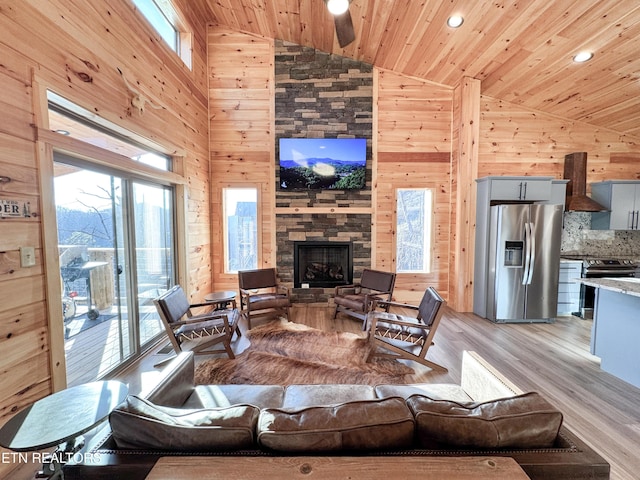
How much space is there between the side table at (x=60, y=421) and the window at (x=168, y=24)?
3.50 metres

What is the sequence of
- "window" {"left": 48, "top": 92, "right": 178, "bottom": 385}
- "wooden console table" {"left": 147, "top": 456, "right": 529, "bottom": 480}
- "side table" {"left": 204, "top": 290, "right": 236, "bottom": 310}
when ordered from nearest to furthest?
"wooden console table" {"left": 147, "top": 456, "right": 529, "bottom": 480}
"window" {"left": 48, "top": 92, "right": 178, "bottom": 385}
"side table" {"left": 204, "top": 290, "right": 236, "bottom": 310}

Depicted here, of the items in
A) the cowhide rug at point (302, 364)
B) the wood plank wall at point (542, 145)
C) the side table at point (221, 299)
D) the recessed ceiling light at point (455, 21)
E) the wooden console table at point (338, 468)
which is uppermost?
the recessed ceiling light at point (455, 21)

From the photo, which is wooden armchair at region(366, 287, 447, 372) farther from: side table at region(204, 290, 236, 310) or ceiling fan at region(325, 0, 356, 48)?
ceiling fan at region(325, 0, 356, 48)

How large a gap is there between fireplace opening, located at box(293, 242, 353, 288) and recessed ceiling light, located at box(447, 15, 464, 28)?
3249 mm

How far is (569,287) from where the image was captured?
4219 mm

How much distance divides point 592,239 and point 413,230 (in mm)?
3038

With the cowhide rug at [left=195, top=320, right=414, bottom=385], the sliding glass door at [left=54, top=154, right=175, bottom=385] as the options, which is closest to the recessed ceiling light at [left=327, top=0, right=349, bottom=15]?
the sliding glass door at [left=54, top=154, right=175, bottom=385]

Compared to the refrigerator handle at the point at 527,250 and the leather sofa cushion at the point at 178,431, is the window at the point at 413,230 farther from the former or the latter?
the leather sofa cushion at the point at 178,431

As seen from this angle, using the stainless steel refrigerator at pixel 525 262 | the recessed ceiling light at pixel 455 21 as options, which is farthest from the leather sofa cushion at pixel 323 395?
the recessed ceiling light at pixel 455 21

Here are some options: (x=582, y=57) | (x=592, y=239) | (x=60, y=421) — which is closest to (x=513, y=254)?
(x=592, y=239)

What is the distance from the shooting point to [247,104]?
4715 mm

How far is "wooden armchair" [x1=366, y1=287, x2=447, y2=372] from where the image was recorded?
2719mm

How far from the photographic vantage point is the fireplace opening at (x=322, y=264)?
15.9ft

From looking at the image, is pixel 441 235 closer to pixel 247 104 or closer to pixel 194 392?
pixel 247 104
